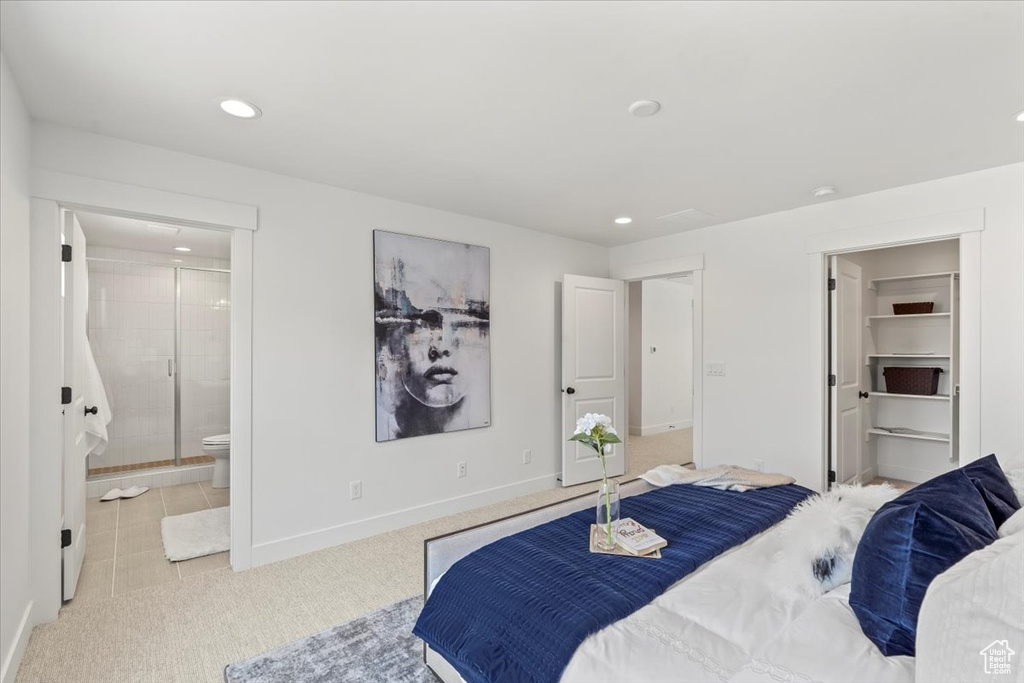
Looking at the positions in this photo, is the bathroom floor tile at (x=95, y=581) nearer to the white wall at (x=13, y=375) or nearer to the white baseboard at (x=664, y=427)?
the white wall at (x=13, y=375)

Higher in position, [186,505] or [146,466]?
[146,466]

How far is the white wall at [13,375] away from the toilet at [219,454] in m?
2.22

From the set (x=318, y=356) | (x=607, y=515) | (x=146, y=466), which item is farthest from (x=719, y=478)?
(x=146, y=466)

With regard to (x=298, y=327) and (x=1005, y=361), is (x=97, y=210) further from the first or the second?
(x=1005, y=361)

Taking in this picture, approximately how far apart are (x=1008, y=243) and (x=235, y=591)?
4860 mm

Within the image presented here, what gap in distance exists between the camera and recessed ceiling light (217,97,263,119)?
2175 millimetres

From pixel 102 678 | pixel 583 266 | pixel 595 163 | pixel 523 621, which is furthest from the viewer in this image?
pixel 583 266

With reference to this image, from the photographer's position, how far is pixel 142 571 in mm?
2926

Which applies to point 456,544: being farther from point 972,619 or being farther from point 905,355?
point 905,355

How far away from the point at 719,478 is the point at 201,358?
5.11m

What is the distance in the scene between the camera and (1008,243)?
9.60ft

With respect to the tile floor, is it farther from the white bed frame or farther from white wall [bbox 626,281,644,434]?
white wall [bbox 626,281,644,434]

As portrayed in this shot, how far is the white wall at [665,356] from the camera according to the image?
7.37 m

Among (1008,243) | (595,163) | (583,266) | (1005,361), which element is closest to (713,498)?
(595,163)
